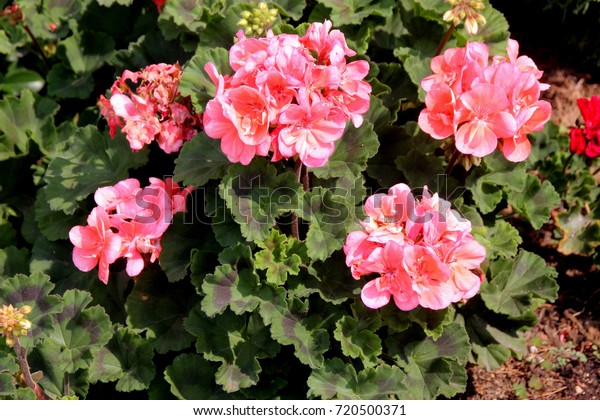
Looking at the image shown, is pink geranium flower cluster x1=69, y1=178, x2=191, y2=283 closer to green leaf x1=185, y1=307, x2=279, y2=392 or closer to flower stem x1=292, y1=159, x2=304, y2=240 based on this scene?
green leaf x1=185, y1=307, x2=279, y2=392

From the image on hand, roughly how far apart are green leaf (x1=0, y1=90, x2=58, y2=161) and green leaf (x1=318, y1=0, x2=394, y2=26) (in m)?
1.57

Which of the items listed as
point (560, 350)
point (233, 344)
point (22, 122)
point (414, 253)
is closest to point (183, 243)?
point (233, 344)

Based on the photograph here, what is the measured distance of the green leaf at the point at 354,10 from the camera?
10.2 feet

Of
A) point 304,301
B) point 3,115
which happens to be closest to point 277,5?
point 304,301

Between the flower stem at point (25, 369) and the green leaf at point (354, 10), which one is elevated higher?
the green leaf at point (354, 10)

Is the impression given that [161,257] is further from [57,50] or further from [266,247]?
[57,50]

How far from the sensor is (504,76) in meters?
2.51

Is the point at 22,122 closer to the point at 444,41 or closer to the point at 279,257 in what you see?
the point at 279,257

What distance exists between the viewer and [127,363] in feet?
9.70

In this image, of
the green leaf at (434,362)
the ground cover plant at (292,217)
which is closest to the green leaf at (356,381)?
the ground cover plant at (292,217)

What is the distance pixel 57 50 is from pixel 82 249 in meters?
1.60

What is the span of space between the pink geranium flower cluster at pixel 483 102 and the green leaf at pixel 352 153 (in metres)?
0.24

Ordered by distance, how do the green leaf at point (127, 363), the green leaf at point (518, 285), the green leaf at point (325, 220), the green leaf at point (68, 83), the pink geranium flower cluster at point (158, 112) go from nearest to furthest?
the green leaf at point (325, 220) < the pink geranium flower cluster at point (158, 112) < the green leaf at point (127, 363) < the green leaf at point (518, 285) < the green leaf at point (68, 83)

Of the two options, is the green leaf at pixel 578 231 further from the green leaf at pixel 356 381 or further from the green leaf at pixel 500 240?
the green leaf at pixel 356 381
